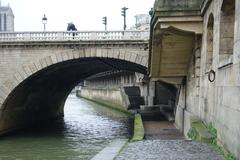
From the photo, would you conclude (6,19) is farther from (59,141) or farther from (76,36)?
(59,141)

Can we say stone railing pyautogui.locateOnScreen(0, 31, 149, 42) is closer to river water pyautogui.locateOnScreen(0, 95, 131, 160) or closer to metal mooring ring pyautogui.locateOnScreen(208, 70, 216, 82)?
river water pyautogui.locateOnScreen(0, 95, 131, 160)

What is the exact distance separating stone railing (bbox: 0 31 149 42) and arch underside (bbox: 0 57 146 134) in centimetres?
154

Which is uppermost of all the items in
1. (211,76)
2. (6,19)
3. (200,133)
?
(6,19)

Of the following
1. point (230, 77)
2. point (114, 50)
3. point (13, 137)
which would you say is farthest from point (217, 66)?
point (13, 137)

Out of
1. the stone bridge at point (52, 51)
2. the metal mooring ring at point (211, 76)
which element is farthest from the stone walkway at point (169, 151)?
the stone bridge at point (52, 51)

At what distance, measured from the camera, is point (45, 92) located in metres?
36.0

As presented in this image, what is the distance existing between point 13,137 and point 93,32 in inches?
301

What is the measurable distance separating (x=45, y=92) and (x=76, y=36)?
11.3 metres

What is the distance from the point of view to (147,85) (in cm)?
4047

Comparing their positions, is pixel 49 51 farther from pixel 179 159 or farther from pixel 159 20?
pixel 179 159

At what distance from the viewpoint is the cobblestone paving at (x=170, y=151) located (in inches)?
330

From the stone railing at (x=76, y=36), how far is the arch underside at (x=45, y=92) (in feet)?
5.05

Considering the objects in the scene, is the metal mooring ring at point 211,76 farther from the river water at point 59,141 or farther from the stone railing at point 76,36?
the stone railing at point 76,36

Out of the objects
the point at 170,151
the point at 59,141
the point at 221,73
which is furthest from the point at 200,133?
the point at 59,141
